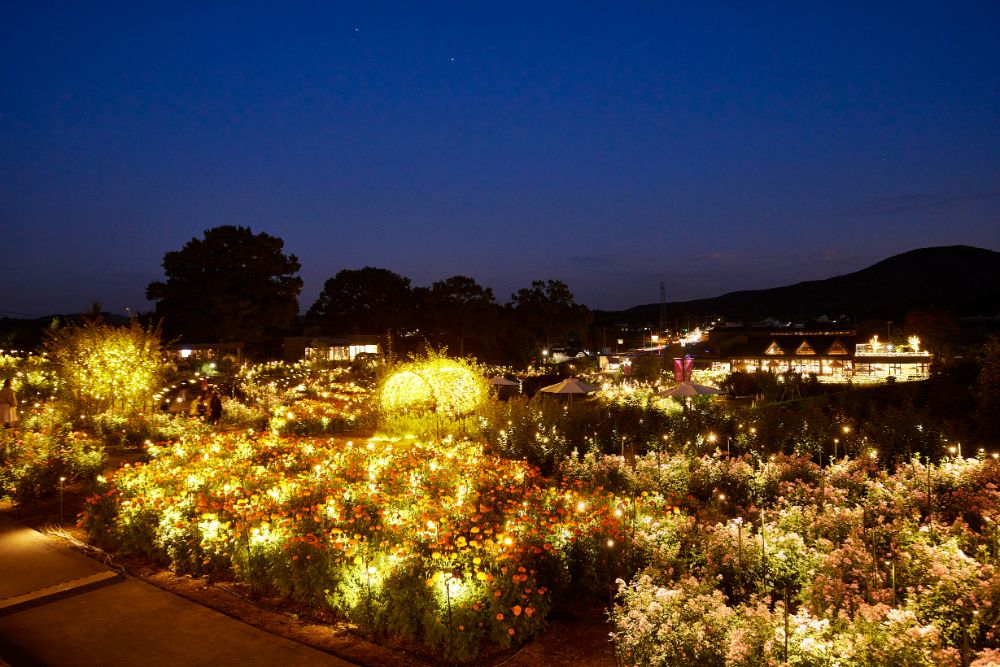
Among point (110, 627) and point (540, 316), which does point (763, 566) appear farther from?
point (540, 316)

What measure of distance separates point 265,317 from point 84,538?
1209 inches

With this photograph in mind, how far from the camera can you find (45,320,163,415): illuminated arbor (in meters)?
12.2

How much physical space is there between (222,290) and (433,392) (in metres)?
24.9

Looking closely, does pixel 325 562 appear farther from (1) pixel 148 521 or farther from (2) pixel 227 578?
(1) pixel 148 521

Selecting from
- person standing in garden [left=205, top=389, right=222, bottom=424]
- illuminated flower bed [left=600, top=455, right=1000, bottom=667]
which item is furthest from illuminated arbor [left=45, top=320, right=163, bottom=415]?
illuminated flower bed [left=600, top=455, right=1000, bottom=667]

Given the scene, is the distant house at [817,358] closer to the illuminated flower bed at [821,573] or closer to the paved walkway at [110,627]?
the illuminated flower bed at [821,573]

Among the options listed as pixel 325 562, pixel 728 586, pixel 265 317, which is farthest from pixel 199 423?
pixel 265 317

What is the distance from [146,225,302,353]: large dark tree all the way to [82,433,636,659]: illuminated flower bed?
28.7m

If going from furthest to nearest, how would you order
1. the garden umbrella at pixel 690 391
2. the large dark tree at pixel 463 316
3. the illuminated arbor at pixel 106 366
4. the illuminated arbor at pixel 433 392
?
the large dark tree at pixel 463 316, the garden umbrella at pixel 690 391, the illuminated arbor at pixel 433 392, the illuminated arbor at pixel 106 366

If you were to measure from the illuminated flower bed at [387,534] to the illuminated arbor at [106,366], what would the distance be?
5.95m

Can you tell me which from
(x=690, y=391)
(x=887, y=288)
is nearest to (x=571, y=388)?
(x=690, y=391)

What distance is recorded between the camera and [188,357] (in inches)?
1095

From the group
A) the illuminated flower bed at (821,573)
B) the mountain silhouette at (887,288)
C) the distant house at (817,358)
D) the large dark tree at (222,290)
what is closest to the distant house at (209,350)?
the large dark tree at (222,290)

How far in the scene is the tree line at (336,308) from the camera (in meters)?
34.1
